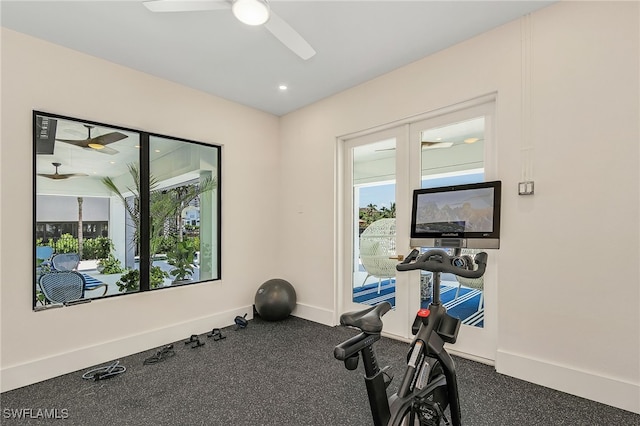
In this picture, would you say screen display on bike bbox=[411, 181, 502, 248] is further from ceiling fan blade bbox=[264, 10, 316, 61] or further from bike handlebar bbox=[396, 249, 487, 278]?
ceiling fan blade bbox=[264, 10, 316, 61]

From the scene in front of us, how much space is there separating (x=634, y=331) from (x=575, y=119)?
150 cm

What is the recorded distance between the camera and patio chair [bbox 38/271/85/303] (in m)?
2.69

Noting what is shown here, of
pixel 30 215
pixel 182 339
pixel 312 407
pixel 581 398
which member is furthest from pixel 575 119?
pixel 30 215

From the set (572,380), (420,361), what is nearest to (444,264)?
(420,361)

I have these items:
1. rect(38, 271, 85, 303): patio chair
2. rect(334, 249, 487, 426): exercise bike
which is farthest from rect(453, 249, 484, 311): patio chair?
rect(38, 271, 85, 303): patio chair

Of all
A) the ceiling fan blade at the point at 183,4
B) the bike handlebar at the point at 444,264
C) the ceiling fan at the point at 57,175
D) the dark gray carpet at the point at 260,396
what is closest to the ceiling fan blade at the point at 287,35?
the ceiling fan blade at the point at 183,4

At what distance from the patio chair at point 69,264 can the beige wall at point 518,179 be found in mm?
187

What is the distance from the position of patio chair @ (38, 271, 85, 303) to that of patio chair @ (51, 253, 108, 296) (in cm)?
4

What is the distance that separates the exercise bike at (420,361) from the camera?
1552 mm

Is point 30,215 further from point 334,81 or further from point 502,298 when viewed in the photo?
point 502,298

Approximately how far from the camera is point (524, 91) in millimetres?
2494

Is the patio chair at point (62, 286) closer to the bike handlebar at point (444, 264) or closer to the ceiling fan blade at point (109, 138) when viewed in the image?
the ceiling fan blade at point (109, 138)

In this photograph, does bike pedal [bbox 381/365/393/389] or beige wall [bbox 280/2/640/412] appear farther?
beige wall [bbox 280/2/640/412]

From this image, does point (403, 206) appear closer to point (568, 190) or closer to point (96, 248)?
point (568, 190)
